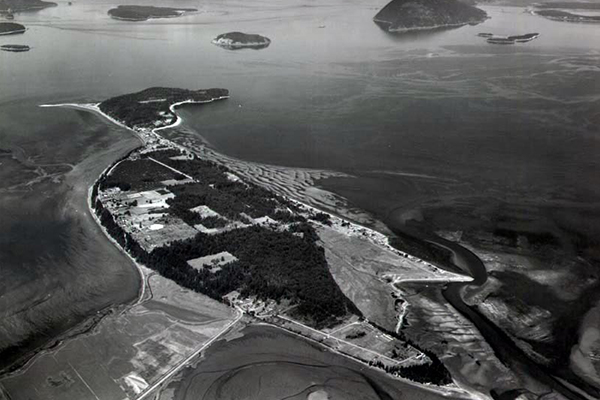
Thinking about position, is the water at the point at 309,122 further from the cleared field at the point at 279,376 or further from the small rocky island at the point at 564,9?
the small rocky island at the point at 564,9

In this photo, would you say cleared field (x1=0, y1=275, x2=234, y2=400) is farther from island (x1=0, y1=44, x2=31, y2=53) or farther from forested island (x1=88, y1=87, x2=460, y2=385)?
island (x1=0, y1=44, x2=31, y2=53)

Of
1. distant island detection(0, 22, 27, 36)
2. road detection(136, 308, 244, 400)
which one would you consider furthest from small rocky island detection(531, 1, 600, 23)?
road detection(136, 308, 244, 400)

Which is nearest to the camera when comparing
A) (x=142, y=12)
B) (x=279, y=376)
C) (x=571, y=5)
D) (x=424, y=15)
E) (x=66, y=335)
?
(x=279, y=376)

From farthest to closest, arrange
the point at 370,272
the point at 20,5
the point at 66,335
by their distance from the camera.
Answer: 1. the point at 20,5
2. the point at 370,272
3. the point at 66,335

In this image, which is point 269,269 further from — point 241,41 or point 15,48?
point 15,48

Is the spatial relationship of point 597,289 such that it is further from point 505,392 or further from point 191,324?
point 191,324

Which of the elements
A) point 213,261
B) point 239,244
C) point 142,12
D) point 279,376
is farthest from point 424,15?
point 279,376

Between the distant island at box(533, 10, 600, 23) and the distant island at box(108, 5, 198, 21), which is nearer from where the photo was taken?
the distant island at box(533, 10, 600, 23)
